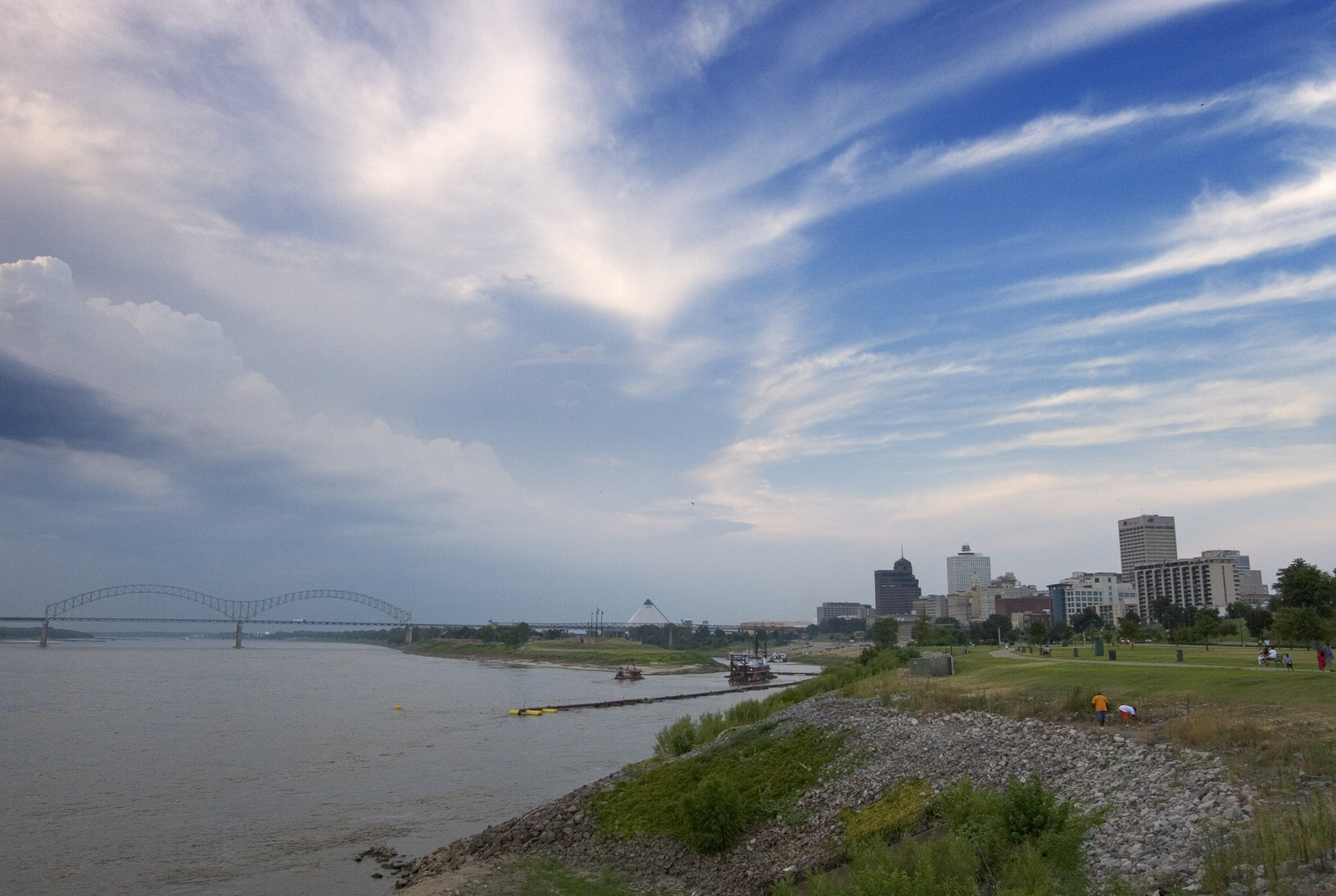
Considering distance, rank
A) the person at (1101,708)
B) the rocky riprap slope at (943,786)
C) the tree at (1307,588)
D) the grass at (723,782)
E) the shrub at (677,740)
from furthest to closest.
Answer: the tree at (1307,588) < the shrub at (677,740) < the grass at (723,782) < the person at (1101,708) < the rocky riprap slope at (943,786)

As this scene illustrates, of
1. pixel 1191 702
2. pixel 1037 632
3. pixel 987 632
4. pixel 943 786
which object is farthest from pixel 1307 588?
pixel 987 632

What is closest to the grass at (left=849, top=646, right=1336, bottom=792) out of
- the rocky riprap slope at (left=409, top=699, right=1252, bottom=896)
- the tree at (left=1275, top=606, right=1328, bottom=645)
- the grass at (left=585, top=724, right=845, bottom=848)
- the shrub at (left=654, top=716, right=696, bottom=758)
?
the rocky riprap slope at (left=409, top=699, right=1252, bottom=896)

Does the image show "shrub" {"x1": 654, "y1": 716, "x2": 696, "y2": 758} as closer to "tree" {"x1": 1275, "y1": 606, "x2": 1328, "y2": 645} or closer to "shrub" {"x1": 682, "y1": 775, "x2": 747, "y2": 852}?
"shrub" {"x1": 682, "y1": 775, "x2": 747, "y2": 852}

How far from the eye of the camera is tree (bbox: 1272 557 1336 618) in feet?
192

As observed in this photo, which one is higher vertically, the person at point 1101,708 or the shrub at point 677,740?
the person at point 1101,708

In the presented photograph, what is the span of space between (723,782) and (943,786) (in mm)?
6035

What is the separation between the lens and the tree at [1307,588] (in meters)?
58.6

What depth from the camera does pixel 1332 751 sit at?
659 inches

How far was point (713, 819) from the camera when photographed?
23234 millimetres

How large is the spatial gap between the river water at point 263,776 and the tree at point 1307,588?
4727 centimetres

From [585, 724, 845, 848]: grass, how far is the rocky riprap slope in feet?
1.77

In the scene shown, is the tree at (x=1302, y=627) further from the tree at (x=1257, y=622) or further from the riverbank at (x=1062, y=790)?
the tree at (x=1257, y=622)

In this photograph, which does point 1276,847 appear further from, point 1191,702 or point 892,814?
point 1191,702

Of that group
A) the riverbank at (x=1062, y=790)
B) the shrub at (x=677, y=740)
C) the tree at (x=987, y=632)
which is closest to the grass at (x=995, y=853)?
the riverbank at (x=1062, y=790)
